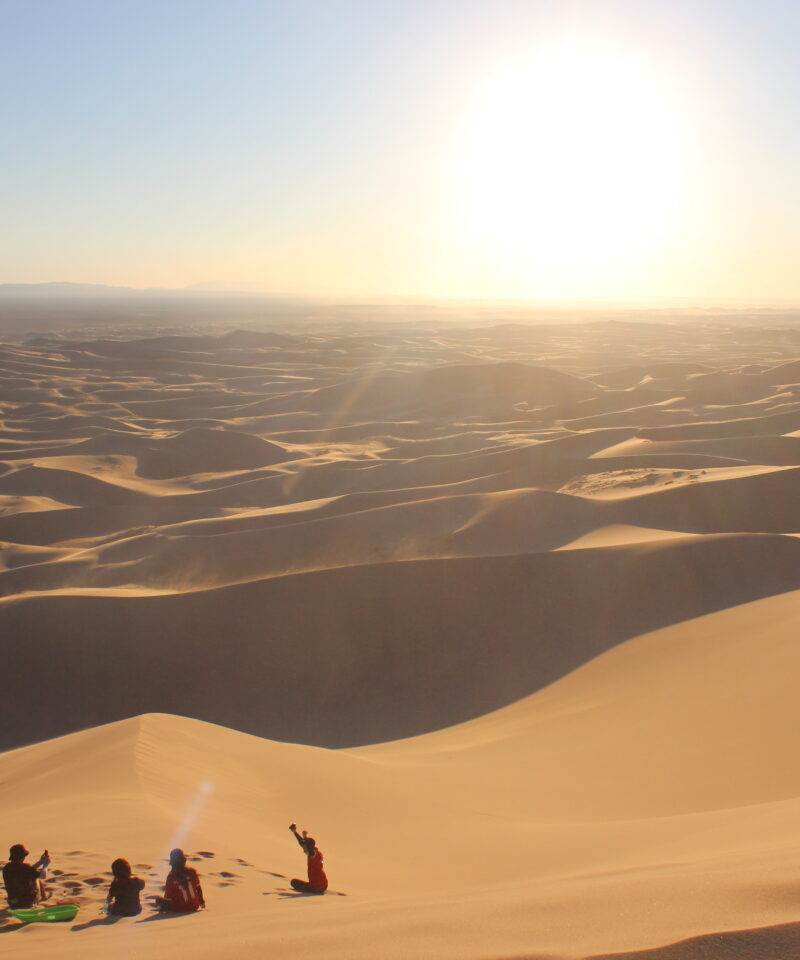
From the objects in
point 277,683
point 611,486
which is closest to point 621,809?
point 277,683

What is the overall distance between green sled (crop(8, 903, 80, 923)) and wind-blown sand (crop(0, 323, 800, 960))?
0.30ft

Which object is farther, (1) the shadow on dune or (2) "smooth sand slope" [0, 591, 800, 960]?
(2) "smooth sand slope" [0, 591, 800, 960]

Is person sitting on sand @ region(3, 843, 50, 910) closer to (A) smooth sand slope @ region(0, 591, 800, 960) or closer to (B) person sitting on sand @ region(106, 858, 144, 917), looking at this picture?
(A) smooth sand slope @ region(0, 591, 800, 960)

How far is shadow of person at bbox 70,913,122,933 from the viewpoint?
11.2 feet

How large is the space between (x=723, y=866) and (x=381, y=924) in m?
1.45

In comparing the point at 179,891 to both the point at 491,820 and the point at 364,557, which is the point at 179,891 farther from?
the point at 364,557

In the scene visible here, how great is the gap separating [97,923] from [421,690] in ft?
21.1

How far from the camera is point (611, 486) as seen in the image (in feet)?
55.4

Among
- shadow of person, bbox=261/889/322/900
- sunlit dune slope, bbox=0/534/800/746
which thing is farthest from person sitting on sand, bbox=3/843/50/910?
sunlit dune slope, bbox=0/534/800/746

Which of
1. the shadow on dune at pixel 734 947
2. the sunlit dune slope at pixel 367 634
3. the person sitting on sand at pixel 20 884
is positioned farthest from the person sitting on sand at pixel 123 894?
the sunlit dune slope at pixel 367 634

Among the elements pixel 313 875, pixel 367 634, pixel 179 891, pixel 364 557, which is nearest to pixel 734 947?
pixel 313 875

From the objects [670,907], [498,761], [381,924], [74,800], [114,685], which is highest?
[670,907]

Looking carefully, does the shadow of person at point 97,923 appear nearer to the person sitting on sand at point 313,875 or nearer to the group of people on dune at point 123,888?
the group of people on dune at point 123,888

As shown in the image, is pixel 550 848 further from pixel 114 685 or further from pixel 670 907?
pixel 114 685
